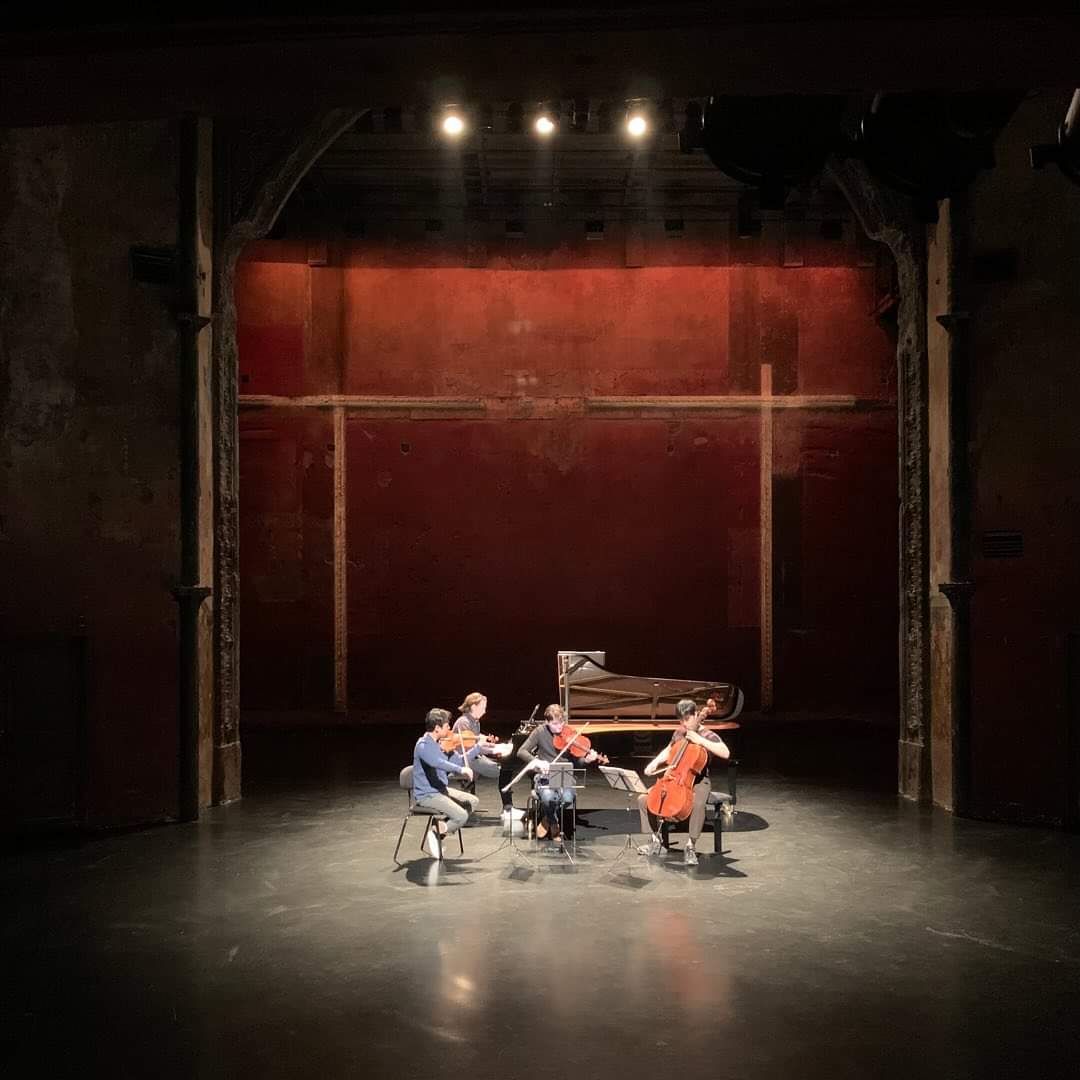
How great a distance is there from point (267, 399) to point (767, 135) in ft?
32.0

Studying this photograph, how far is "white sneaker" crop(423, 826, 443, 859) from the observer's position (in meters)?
7.50

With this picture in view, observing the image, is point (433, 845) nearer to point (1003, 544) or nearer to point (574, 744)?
point (574, 744)

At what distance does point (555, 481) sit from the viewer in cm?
1445

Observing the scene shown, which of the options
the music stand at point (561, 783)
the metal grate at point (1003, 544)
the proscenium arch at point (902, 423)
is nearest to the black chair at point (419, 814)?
the music stand at point (561, 783)

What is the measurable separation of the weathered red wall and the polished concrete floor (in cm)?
556

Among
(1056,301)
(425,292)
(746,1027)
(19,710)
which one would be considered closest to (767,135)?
(1056,301)

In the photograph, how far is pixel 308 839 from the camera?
8234 millimetres

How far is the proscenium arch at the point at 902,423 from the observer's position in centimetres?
937

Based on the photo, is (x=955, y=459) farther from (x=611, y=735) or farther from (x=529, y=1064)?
(x=529, y=1064)

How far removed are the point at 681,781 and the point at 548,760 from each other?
3.93 feet

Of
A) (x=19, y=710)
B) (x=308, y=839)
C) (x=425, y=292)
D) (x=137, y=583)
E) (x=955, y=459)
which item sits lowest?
(x=308, y=839)

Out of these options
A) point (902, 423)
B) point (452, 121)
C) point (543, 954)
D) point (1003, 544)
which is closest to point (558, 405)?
point (452, 121)

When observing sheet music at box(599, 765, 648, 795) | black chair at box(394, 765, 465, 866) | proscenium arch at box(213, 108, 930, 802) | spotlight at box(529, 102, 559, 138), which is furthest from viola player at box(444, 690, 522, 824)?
spotlight at box(529, 102, 559, 138)

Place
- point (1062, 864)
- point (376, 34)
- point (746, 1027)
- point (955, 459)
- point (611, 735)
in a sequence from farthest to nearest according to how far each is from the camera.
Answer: point (611, 735)
point (955, 459)
point (1062, 864)
point (746, 1027)
point (376, 34)
